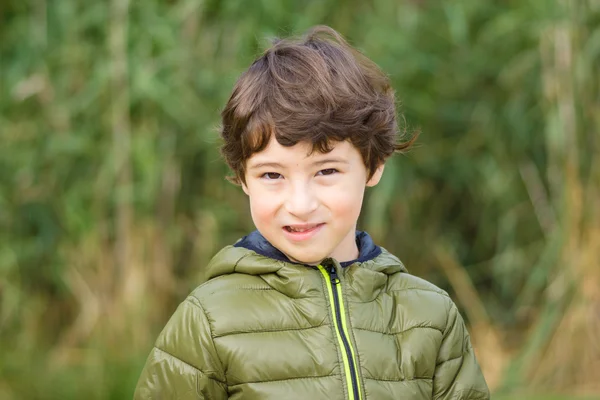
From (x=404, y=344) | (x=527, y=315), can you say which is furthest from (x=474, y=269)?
(x=404, y=344)

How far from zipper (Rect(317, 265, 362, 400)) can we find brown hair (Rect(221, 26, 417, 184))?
0.25 m

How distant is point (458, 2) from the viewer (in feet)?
14.6

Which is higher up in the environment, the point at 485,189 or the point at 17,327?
the point at 485,189

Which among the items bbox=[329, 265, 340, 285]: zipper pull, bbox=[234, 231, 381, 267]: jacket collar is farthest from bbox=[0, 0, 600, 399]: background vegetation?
bbox=[329, 265, 340, 285]: zipper pull

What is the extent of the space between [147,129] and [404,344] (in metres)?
2.33

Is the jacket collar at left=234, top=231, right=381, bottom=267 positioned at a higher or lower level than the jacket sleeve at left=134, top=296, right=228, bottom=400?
higher

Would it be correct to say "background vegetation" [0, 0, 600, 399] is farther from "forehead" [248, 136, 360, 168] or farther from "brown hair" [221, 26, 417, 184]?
"forehead" [248, 136, 360, 168]

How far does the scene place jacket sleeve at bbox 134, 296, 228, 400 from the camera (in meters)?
2.02

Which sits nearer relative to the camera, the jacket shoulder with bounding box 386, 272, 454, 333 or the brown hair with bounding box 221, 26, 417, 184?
the brown hair with bounding box 221, 26, 417, 184

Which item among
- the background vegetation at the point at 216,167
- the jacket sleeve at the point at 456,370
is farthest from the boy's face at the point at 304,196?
the background vegetation at the point at 216,167

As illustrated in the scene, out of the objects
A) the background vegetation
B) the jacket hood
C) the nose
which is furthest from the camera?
the background vegetation

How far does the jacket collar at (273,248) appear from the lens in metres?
2.15

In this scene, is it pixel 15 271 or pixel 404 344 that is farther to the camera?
pixel 15 271

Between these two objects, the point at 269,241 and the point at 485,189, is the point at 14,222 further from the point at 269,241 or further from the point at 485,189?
the point at 269,241
